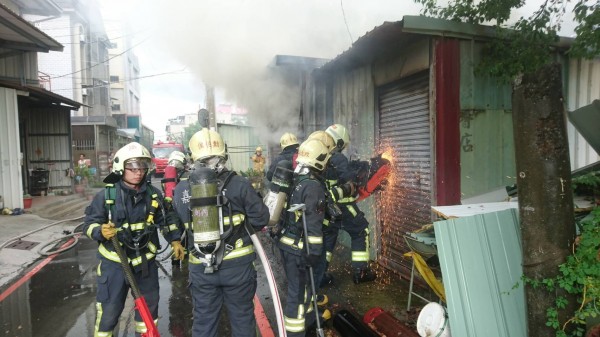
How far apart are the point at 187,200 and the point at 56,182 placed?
13922 millimetres

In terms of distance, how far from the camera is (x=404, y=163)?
5.56 metres

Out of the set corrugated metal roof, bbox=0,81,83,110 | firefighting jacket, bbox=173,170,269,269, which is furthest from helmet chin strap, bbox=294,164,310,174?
corrugated metal roof, bbox=0,81,83,110

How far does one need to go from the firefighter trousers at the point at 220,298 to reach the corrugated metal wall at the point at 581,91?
4948 mm

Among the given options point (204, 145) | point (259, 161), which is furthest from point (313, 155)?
point (259, 161)

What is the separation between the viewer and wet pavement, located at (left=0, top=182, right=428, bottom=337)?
4.26 m

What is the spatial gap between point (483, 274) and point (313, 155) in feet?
6.19

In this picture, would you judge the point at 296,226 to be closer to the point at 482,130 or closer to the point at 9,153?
the point at 482,130

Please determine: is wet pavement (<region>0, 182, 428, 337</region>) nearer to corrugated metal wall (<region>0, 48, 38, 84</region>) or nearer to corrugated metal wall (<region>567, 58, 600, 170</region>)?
corrugated metal wall (<region>567, 58, 600, 170</region>)

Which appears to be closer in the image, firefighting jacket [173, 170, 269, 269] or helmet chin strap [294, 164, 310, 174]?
firefighting jacket [173, 170, 269, 269]

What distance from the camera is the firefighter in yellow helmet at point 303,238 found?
11.8 feet

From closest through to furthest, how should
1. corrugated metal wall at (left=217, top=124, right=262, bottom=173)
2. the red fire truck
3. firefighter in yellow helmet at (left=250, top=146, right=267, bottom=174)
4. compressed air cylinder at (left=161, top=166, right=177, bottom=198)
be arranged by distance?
compressed air cylinder at (left=161, top=166, right=177, bottom=198), firefighter in yellow helmet at (left=250, top=146, right=267, bottom=174), corrugated metal wall at (left=217, top=124, right=262, bottom=173), the red fire truck

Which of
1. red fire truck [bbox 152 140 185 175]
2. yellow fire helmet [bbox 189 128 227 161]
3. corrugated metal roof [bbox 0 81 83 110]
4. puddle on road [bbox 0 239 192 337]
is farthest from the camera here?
red fire truck [bbox 152 140 185 175]

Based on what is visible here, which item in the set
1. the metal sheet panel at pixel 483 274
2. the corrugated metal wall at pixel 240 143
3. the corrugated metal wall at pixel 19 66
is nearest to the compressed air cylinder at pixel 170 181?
the metal sheet panel at pixel 483 274

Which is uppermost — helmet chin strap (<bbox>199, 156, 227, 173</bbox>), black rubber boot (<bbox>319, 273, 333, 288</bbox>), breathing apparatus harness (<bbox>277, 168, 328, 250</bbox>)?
helmet chin strap (<bbox>199, 156, 227, 173</bbox>)
